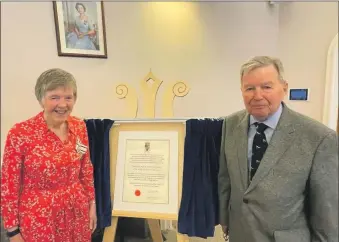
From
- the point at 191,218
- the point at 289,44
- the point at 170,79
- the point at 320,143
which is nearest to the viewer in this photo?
the point at 320,143

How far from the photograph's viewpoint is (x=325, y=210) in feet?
3.26

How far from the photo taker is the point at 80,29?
216 centimetres

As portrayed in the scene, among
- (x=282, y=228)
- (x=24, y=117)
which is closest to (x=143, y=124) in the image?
(x=282, y=228)

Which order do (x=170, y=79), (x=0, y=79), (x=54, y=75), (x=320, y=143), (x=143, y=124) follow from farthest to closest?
1. (x=170, y=79)
2. (x=0, y=79)
3. (x=143, y=124)
4. (x=54, y=75)
5. (x=320, y=143)

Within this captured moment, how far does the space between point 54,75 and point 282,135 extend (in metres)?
1.01

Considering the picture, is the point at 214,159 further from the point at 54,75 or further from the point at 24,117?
the point at 24,117

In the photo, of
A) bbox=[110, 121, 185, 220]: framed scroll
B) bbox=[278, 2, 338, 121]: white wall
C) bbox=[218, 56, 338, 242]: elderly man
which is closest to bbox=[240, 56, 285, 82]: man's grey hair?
bbox=[218, 56, 338, 242]: elderly man

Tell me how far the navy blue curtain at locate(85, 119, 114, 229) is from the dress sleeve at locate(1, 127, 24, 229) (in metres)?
0.46

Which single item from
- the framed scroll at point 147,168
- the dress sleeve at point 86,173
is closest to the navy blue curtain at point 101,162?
the framed scroll at point 147,168

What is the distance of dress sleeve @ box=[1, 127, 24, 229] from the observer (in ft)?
3.77

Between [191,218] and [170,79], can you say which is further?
[170,79]

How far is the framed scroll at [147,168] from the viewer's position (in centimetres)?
150

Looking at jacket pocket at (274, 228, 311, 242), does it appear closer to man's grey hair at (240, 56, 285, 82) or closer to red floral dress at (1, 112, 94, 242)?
man's grey hair at (240, 56, 285, 82)

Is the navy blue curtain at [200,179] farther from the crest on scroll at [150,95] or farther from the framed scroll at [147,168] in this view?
the crest on scroll at [150,95]
